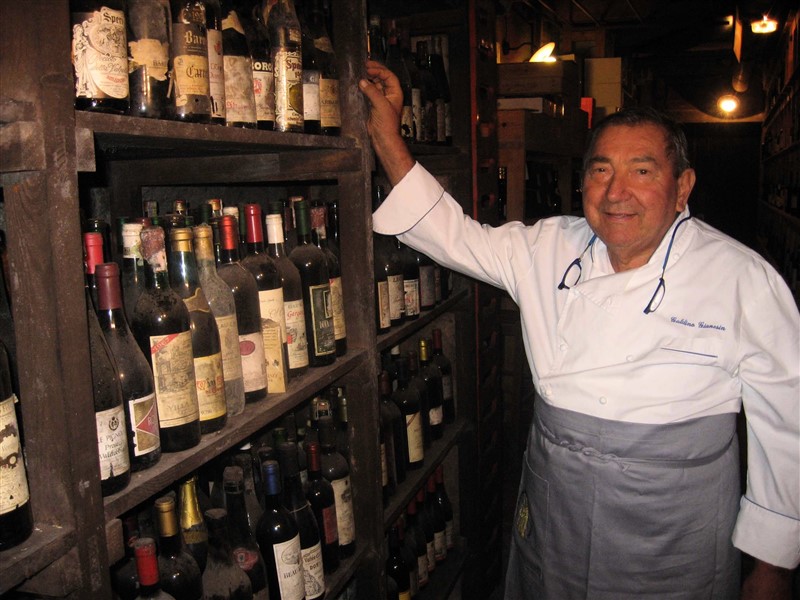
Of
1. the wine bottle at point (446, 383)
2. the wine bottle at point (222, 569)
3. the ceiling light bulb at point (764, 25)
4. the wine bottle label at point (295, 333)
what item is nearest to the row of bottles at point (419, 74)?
the wine bottle at point (446, 383)

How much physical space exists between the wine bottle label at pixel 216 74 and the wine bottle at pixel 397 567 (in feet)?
5.19

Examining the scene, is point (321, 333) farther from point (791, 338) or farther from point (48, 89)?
point (791, 338)

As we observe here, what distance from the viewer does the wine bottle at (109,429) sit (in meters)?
0.85

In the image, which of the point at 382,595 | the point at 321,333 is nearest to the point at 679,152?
the point at 321,333

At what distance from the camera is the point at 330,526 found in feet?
5.11

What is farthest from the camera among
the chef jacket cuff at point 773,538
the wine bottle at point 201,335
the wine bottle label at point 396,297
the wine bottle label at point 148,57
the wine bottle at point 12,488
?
the wine bottle label at point 396,297

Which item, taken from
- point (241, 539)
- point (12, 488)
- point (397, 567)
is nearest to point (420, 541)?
point (397, 567)

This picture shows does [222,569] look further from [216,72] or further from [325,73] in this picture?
[325,73]

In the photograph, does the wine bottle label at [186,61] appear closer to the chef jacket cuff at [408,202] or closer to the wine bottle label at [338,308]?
the wine bottle label at [338,308]

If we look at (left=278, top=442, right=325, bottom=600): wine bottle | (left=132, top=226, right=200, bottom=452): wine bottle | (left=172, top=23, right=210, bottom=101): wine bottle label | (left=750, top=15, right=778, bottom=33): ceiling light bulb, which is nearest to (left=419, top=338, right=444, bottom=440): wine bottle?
(left=278, top=442, right=325, bottom=600): wine bottle

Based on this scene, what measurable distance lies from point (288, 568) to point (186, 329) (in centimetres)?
60

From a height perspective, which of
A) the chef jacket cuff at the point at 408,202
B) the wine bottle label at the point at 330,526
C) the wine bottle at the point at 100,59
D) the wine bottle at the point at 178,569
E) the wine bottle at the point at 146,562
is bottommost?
the wine bottle label at the point at 330,526

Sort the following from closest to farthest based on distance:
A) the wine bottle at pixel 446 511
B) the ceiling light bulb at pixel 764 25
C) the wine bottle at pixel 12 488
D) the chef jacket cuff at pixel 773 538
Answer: the wine bottle at pixel 12 488, the chef jacket cuff at pixel 773 538, the wine bottle at pixel 446 511, the ceiling light bulb at pixel 764 25

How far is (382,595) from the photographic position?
5.37ft
